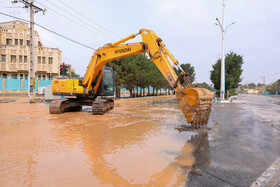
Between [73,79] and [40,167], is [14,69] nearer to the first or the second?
[73,79]

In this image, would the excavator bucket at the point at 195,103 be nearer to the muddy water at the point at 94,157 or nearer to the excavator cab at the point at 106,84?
the muddy water at the point at 94,157

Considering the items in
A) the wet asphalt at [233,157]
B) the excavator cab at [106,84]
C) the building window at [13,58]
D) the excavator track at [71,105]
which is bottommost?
the wet asphalt at [233,157]

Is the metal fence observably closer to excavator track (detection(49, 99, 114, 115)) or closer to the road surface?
excavator track (detection(49, 99, 114, 115))

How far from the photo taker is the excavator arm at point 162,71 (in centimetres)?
686

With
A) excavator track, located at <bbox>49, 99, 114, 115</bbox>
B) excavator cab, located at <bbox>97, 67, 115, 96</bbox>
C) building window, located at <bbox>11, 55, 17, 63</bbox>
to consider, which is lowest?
excavator track, located at <bbox>49, 99, 114, 115</bbox>

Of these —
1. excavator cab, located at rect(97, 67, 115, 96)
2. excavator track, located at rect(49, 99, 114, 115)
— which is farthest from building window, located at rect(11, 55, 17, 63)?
excavator cab, located at rect(97, 67, 115, 96)

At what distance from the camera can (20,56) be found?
42.3 metres

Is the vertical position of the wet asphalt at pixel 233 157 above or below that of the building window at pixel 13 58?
below

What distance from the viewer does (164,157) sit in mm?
4730

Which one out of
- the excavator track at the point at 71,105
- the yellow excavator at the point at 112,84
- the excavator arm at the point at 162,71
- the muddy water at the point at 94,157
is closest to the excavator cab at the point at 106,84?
the yellow excavator at the point at 112,84

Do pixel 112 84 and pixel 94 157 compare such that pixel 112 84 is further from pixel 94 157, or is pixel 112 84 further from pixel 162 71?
pixel 94 157

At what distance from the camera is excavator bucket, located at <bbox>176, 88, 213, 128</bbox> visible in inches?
263

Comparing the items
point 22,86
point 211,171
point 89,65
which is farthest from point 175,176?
point 22,86

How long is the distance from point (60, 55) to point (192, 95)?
53765mm
